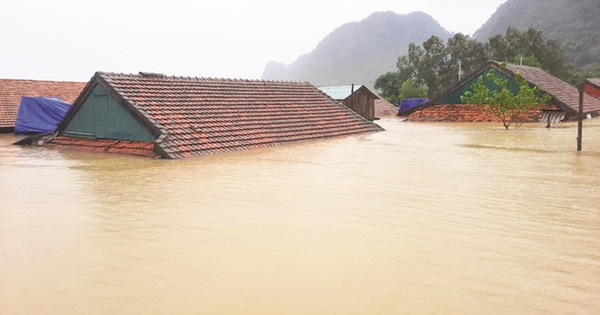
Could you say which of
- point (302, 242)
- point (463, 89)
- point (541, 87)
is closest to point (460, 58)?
point (463, 89)

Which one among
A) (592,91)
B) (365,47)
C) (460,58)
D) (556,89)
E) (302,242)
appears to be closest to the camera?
(302,242)

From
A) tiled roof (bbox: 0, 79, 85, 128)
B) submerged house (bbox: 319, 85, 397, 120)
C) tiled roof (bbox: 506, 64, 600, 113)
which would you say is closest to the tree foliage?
tiled roof (bbox: 506, 64, 600, 113)

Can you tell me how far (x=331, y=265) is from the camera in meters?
3.83

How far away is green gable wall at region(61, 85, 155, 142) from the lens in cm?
1204

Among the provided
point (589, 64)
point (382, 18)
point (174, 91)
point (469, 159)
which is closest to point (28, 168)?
point (174, 91)

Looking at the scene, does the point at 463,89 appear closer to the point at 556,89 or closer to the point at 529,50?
the point at 556,89

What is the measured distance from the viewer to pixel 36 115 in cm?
1994

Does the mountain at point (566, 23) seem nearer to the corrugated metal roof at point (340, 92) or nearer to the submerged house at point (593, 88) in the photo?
the submerged house at point (593, 88)

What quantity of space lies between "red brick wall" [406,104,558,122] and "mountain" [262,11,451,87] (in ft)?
253

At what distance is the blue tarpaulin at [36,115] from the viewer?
1991cm

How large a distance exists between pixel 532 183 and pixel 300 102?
12.3 meters

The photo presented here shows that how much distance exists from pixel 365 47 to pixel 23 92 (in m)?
103

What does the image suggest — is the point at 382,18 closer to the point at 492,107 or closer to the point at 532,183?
the point at 492,107

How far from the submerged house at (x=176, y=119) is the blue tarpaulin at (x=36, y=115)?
6642 millimetres
